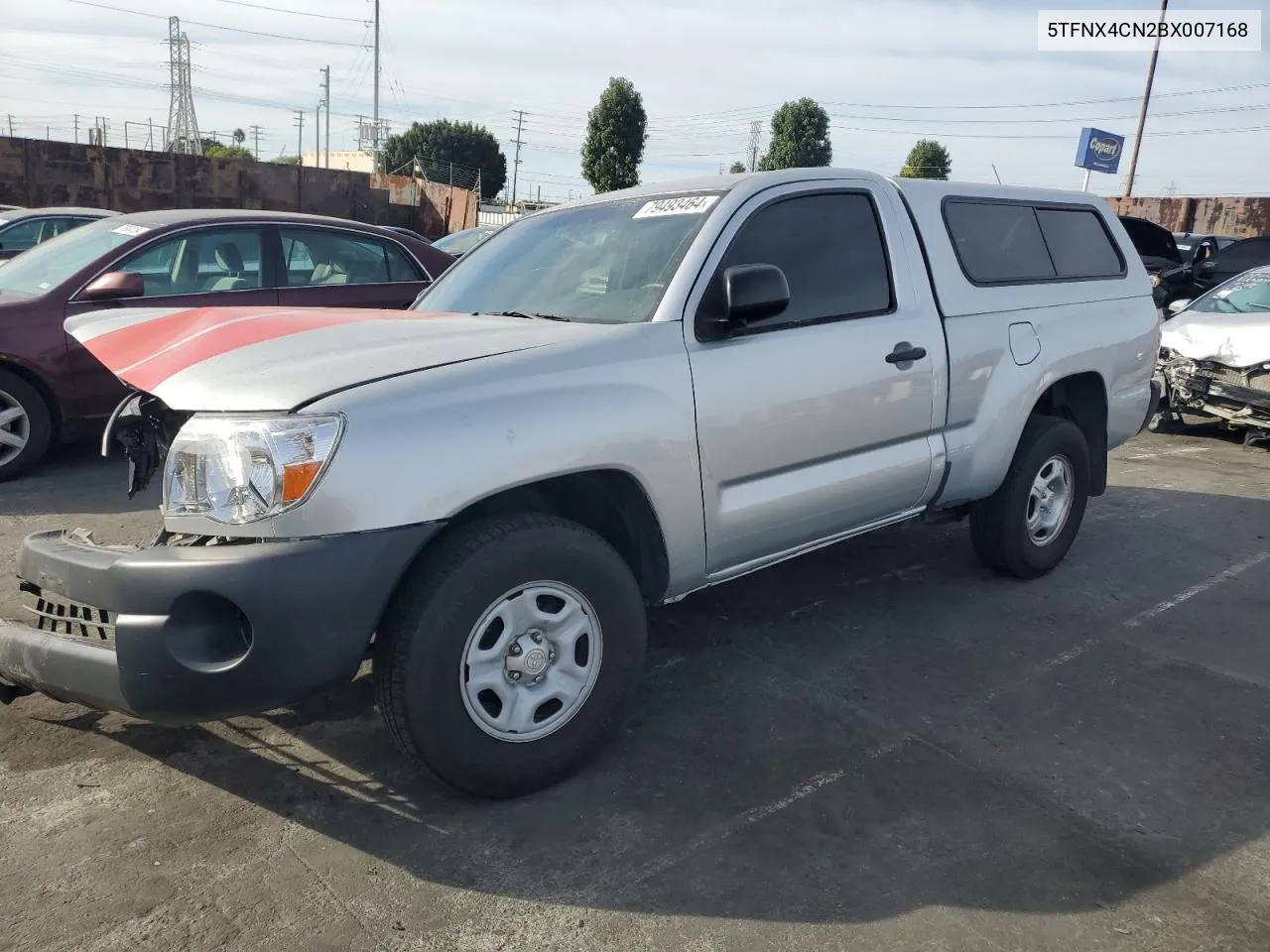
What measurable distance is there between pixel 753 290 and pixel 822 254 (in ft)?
2.60

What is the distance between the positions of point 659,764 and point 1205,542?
4086mm

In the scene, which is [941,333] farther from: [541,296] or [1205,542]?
[1205,542]

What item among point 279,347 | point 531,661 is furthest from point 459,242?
point 531,661

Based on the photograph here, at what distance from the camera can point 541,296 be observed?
148 inches

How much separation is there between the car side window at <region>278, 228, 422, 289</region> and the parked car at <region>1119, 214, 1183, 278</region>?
7.65m

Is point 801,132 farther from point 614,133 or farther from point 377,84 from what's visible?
point 377,84

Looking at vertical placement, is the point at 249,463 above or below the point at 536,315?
below

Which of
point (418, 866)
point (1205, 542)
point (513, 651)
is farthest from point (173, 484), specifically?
point (1205, 542)

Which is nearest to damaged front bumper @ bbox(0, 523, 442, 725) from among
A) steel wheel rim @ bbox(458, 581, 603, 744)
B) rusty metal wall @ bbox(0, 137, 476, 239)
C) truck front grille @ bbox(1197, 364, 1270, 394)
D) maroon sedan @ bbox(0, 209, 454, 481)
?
steel wheel rim @ bbox(458, 581, 603, 744)

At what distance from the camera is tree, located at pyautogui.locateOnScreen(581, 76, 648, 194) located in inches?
1596

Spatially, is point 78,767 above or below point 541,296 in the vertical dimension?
below

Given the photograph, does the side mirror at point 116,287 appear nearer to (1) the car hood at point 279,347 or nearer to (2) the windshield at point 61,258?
(2) the windshield at point 61,258

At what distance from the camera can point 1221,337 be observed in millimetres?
8273

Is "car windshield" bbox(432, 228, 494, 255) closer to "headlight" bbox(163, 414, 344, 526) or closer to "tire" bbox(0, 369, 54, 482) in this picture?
"tire" bbox(0, 369, 54, 482)
